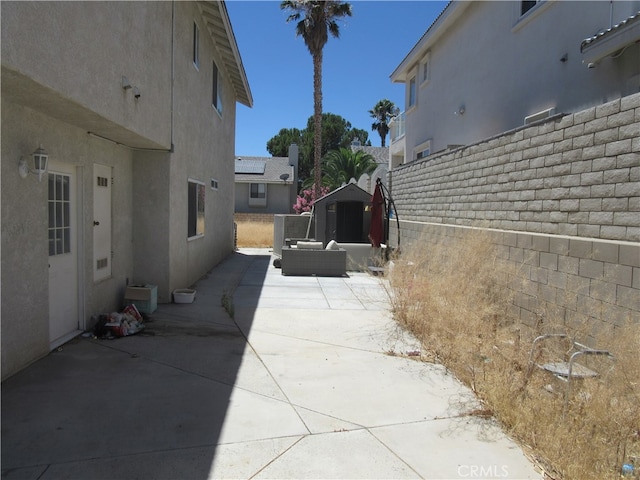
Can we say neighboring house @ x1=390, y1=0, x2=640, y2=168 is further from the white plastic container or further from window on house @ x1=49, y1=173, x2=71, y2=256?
window on house @ x1=49, y1=173, x2=71, y2=256

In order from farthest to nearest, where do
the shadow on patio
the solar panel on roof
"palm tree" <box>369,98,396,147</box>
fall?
1. "palm tree" <box>369,98,396,147</box>
2. the solar panel on roof
3. the shadow on patio

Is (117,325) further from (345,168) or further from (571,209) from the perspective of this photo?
(345,168)

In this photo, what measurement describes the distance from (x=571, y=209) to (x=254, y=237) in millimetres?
18813

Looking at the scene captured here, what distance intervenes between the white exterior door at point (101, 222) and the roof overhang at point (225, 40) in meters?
4.94

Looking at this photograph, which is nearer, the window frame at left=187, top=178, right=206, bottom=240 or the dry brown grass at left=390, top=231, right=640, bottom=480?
the dry brown grass at left=390, top=231, right=640, bottom=480

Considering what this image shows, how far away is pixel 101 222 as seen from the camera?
6.84m

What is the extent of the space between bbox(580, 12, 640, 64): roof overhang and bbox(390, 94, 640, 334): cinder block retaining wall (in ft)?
5.49

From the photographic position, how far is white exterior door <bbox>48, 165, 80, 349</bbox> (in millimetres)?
5547

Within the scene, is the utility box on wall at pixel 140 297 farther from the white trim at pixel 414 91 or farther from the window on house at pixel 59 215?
the white trim at pixel 414 91

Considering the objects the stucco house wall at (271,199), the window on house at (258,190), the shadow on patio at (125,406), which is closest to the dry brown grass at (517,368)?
the shadow on patio at (125,406)

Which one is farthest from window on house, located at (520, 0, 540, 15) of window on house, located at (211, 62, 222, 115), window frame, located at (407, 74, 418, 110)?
window on house, located at (211, 62, 222, 115)

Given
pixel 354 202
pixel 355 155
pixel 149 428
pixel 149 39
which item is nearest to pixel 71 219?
pixel 149 39

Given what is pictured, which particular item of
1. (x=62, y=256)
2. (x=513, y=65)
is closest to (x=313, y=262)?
(x=513, y=65)

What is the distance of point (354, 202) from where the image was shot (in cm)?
1689
